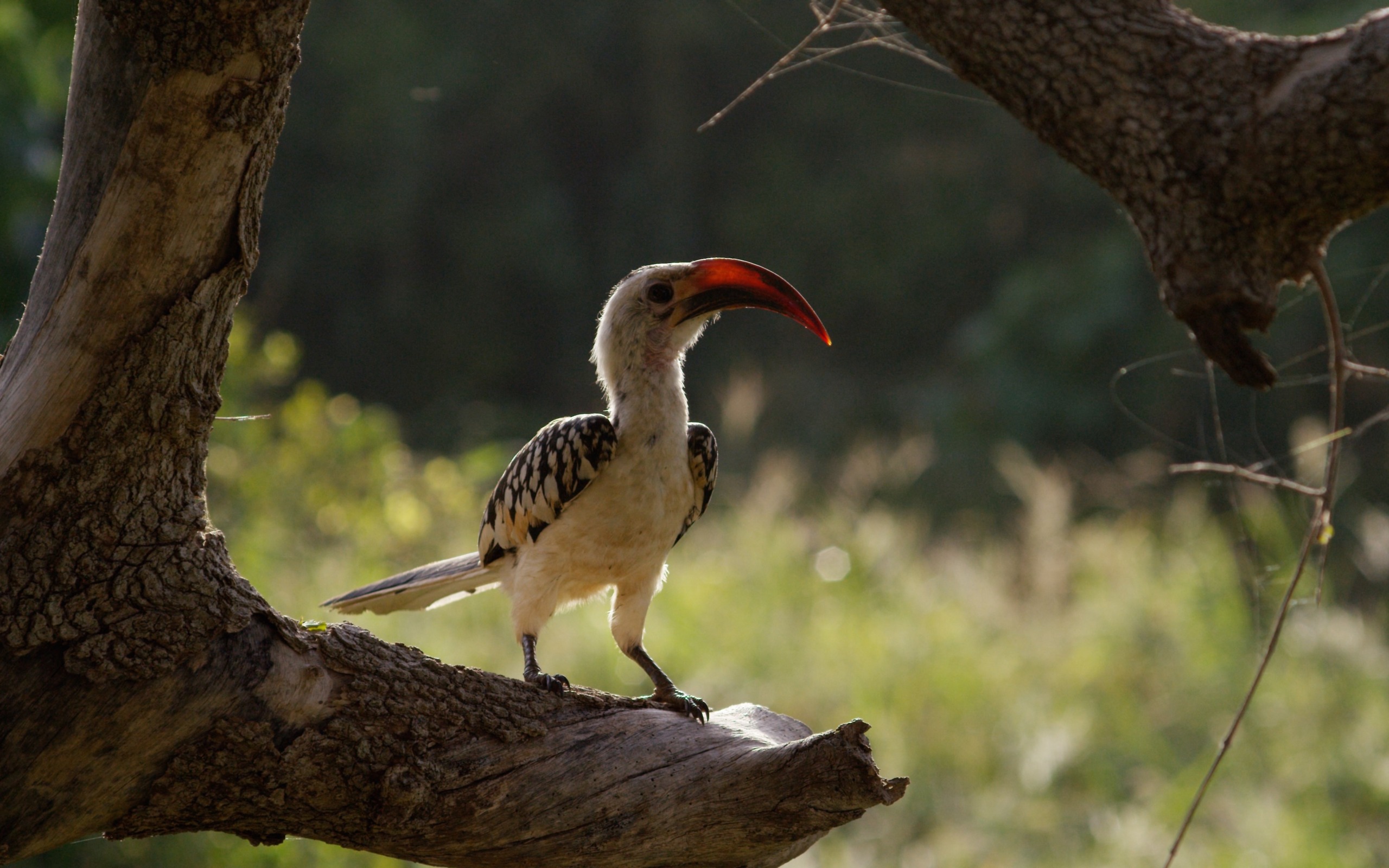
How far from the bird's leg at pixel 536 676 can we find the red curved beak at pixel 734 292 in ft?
2.70

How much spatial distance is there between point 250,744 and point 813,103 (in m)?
16.8

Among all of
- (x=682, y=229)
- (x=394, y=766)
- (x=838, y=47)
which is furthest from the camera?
(x=682, y=229)

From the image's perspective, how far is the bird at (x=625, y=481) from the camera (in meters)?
2.73

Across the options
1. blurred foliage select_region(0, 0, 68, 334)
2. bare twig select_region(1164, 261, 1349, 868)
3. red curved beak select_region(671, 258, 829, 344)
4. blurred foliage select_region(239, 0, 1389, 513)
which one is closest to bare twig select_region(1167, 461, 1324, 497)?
bare twig select_region(1164, 261, 1349, 868)

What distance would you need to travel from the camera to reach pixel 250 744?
1.96 meters

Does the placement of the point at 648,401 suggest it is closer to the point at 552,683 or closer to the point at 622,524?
the point at 622,524

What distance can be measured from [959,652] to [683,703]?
452 cm

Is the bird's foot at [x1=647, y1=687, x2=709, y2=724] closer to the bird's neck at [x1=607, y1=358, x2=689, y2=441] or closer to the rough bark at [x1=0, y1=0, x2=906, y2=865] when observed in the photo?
the rough bark at [x1=0, y1=0, x2=906, y2=865]

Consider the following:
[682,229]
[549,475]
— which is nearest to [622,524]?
[549,475]

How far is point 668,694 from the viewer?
271cm

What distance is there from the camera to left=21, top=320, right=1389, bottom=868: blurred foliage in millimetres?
5422

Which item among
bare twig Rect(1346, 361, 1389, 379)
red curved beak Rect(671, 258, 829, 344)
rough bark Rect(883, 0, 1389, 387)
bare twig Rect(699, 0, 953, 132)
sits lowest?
bare twig Rect(1346, 361, 1389, 379)

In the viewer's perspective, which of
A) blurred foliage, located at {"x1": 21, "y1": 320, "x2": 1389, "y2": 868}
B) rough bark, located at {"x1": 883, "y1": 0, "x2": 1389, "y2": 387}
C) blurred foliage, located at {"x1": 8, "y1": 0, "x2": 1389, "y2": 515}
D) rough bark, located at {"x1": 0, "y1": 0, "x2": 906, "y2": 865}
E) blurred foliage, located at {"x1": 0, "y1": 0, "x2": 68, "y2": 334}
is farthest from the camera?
blurred foliage, located at {"x1": 8, "y1": 0, "x2": 1389, "y2": 515}

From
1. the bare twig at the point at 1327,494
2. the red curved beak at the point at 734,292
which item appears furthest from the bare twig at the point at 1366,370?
the red curved beak at the point at 734,292
